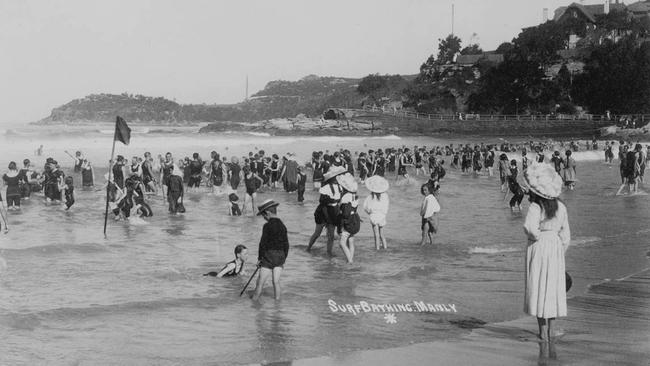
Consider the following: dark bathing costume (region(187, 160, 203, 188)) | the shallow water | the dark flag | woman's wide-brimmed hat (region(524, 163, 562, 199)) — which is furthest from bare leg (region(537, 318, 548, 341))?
dark bathing costume (region(187, 160, 203, 188))

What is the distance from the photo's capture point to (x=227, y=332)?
26.9ft

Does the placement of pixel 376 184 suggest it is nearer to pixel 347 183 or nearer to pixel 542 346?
pixel 347 183

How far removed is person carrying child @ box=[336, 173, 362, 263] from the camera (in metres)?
12.3

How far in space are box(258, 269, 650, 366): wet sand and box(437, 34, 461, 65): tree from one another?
120555mm

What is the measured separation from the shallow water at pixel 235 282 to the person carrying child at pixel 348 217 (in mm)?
332

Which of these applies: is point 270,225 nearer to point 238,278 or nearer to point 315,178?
point 238,278

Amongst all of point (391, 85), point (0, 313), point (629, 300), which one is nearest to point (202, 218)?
point (0, 313)

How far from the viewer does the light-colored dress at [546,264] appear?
7.00 meters

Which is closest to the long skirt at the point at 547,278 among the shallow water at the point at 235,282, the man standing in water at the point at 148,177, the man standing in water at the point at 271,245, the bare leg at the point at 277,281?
the shallow water at the point at 235,282

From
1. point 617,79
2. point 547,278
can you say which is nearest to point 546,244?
point 547,278

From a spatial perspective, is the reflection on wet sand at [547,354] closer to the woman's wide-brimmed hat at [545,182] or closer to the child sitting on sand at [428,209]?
the woman's wide-brimmed hat at [545,182]

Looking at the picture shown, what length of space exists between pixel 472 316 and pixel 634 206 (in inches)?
594

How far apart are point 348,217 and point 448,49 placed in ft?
389

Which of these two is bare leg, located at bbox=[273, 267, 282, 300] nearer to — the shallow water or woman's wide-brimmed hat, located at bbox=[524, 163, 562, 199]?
the shallow water
